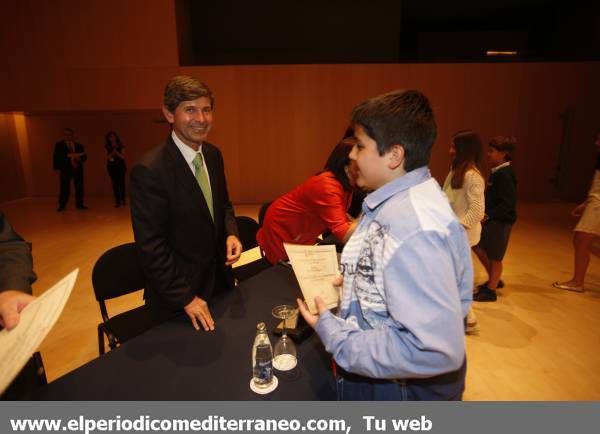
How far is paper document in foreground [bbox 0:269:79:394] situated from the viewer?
734 mm

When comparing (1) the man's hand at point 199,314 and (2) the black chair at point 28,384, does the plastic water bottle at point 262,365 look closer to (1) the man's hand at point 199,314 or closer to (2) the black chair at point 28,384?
(1) the man's hand at point 199,314

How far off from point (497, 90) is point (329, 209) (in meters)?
7.18

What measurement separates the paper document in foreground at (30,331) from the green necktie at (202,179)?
1.01m

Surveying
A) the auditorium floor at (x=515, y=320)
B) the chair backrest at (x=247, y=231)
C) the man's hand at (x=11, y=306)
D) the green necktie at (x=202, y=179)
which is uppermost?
the green necktie at (x=202, y=179)

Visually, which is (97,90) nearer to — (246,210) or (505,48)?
(246,210)

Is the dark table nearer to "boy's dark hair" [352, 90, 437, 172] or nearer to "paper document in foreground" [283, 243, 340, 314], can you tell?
"paper document in foreground" [283, 243, 340, 314]

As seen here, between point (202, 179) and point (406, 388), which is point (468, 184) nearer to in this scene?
point (202, 179)

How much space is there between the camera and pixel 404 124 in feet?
2.99

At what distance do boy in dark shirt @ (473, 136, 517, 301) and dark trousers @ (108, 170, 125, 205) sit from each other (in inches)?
278

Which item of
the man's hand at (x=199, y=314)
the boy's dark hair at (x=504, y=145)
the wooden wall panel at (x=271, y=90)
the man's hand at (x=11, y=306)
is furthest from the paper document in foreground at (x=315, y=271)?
the wooden wall panel at (x=271, y=90)

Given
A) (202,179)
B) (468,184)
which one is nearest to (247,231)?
(202,179)

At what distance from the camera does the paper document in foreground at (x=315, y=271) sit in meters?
1.27

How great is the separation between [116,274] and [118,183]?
20.7 ft

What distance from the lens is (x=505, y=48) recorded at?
31.8ft
